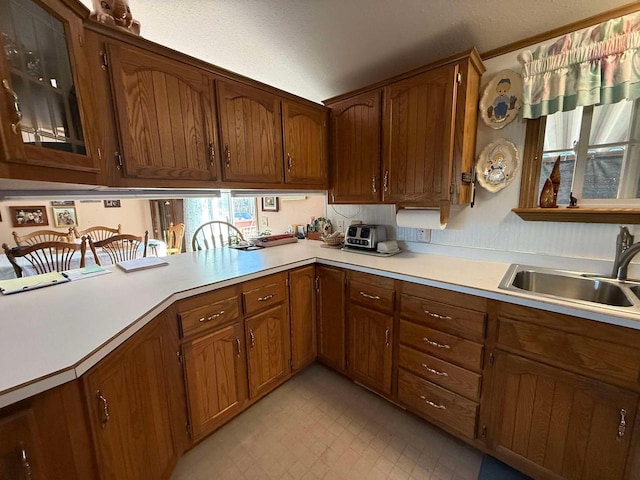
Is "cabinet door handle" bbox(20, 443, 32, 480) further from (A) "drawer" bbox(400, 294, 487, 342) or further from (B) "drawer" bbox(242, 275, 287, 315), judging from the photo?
(A) "drawer" bbox(400, 294, 487, 342)

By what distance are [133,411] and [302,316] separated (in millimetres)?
1096

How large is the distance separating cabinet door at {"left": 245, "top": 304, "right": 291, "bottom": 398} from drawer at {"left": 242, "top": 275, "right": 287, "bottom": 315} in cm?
5

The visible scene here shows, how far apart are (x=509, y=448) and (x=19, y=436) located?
5.91 feet

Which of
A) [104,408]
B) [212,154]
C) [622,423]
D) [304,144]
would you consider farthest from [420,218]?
[104,408]

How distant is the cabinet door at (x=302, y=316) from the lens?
6.03 ft

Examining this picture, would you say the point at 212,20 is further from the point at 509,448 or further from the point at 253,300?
the point at 509,448

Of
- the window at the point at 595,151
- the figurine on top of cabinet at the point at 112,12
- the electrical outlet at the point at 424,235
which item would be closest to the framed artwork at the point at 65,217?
the figurine on top of cabinet at the point at 112,12

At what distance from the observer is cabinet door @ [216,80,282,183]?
62.8 inches

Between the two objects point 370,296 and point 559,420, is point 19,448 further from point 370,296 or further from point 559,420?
point 559,420

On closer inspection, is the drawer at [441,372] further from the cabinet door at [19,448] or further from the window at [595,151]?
the cabinet door at [19,448]

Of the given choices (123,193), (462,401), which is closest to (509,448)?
(462,401)

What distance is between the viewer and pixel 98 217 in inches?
177

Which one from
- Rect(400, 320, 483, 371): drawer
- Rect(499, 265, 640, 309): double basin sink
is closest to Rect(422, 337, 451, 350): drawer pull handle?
Rect(400, 320, 483, 371): drawer

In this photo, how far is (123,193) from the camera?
4.79 ft
